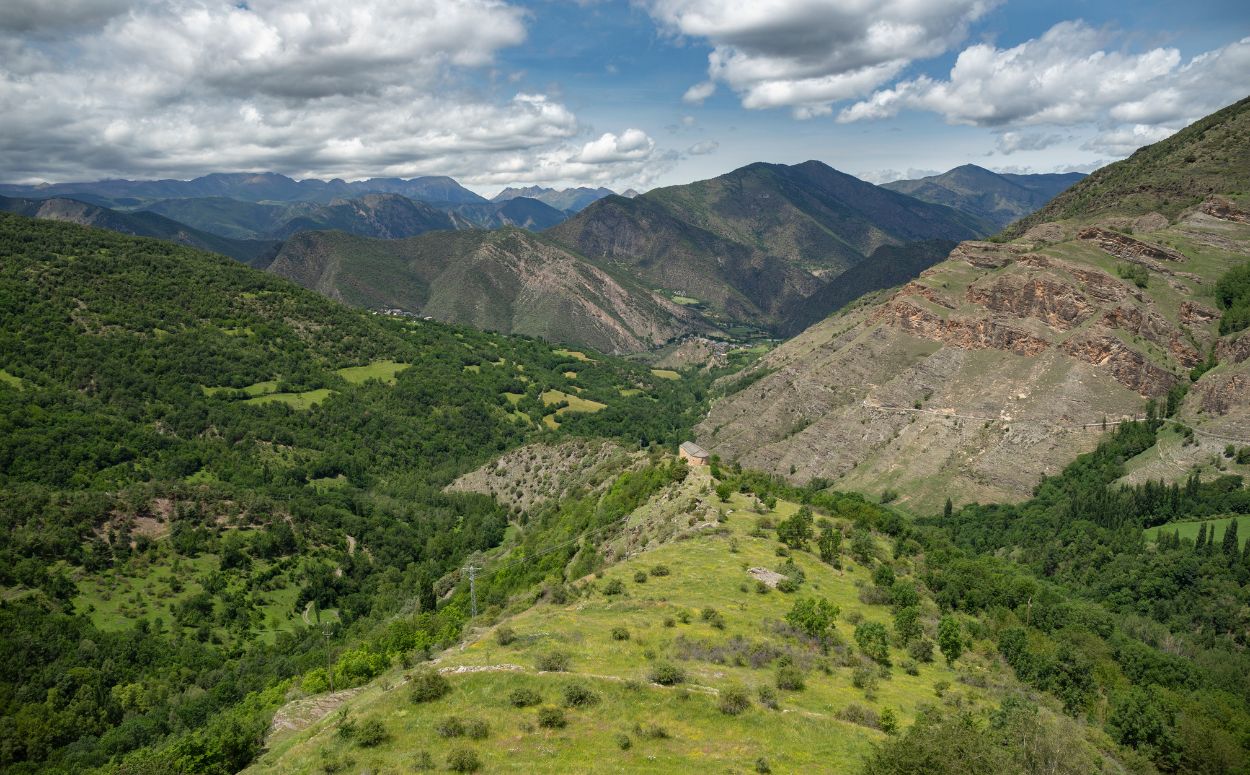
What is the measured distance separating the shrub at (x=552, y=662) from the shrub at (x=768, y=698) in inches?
482

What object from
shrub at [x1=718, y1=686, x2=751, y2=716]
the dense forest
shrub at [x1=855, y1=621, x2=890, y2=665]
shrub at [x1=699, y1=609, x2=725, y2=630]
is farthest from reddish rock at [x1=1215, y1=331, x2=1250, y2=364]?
shrub at [x1=718, y1=686, x2=751, y2=716]

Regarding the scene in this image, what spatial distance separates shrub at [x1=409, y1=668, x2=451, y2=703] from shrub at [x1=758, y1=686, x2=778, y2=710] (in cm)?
Result: 1890

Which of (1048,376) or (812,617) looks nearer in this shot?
(812,617)

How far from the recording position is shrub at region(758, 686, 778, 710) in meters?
41.7

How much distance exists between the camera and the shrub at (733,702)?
132 feet

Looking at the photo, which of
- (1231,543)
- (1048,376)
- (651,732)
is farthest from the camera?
(1048,376)

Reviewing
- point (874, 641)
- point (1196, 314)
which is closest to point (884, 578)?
point (874, 641)

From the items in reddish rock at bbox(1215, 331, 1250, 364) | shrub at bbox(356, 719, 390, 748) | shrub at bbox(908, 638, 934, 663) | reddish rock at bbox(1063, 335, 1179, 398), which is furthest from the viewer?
reddish rock at bbox(1063, 335, 1179, 398)

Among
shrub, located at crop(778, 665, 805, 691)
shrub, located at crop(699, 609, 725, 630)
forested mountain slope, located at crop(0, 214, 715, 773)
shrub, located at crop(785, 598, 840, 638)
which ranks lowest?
forested mountain slope, located at crop(0, 214, 715, 773)

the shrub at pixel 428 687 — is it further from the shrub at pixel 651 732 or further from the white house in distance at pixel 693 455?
the white house in distance at pixel 693 455

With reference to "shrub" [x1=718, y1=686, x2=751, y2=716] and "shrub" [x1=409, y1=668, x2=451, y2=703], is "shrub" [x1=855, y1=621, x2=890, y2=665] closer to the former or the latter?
"shrub" [x1=718, y1=686, x2=751, y2=716]

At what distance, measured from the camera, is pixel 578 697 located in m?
39.7

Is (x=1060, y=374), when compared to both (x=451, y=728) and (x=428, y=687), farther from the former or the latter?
(x=451, y=728)

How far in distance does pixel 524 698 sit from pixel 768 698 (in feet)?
48.6
